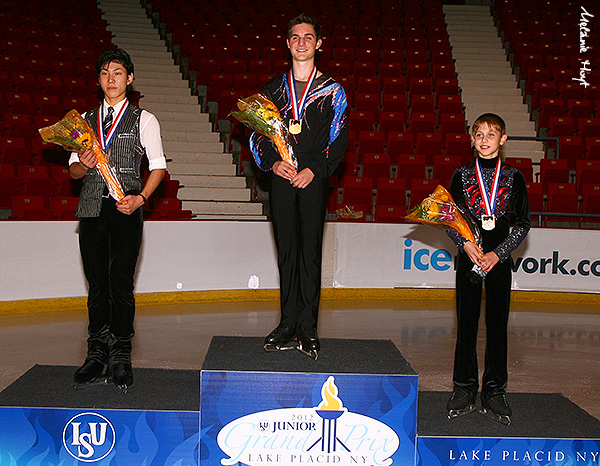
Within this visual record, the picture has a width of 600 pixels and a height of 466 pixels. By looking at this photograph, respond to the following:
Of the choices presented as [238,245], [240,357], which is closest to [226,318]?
[238,245]

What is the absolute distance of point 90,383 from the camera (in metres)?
3.06

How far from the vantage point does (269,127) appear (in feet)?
9.61

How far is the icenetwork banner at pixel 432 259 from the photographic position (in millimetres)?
7715

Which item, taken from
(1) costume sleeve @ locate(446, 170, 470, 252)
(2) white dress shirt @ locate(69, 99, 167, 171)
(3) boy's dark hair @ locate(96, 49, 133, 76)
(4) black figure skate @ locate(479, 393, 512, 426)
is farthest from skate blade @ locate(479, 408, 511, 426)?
(3) boy's dark hair @ locate(96, 49, 133, 76)

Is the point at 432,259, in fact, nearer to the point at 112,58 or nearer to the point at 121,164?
the point at 121,164

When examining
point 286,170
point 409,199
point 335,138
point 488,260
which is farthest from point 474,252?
point 409,199

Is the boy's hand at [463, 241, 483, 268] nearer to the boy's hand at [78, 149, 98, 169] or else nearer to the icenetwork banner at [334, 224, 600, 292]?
the boy's hand at [78, 149, 98, 169]

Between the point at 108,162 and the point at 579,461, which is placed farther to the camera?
the point at 108,162

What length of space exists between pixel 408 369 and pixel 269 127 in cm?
134

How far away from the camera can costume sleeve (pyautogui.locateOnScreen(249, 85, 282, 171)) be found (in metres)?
3.06

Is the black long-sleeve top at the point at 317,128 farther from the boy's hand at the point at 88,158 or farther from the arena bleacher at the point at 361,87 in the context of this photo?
the arena bleacher at the point at 361,87

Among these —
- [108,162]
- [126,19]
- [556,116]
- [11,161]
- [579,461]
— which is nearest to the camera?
[579,461]

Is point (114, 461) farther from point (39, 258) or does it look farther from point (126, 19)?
point (126, 19)

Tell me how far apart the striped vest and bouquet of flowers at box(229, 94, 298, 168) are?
0.56 meters
